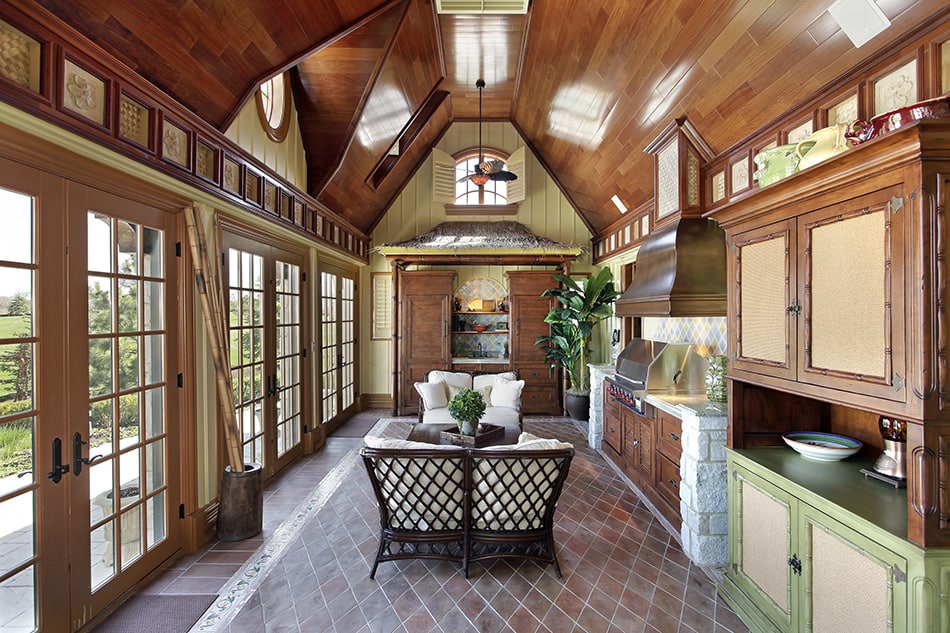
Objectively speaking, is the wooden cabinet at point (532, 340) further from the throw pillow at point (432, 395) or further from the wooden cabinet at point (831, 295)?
the wooden cabinet at point (831, 295)

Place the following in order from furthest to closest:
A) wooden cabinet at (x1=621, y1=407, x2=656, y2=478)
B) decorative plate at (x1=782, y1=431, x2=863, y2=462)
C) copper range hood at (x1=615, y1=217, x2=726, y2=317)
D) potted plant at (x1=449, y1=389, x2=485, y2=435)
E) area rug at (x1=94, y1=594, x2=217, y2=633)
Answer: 1. wooden cabinet at (x1=621, y1=407, x2=656, y2=478)
2. potted plant at (x1=449, y1=389, x2=485, y2=435)
3. copper range hood at (x1=615, y1=217, x2=726, y2=317)
4. area rug at (x1=94, y1=594, x2=217, y2=633)
5. decorative plate at (x1=782, y1=431, x2=863, y2=462)

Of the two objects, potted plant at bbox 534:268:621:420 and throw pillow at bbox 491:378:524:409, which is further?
potted plant at bbox 534:268:621:420

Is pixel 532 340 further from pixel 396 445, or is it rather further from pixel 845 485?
pixel 845 485

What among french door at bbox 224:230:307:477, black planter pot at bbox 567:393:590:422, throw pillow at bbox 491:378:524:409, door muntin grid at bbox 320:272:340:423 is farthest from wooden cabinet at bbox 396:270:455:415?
french door at bbox 224:230:307:477

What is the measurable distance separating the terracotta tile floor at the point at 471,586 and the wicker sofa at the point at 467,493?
142 mm

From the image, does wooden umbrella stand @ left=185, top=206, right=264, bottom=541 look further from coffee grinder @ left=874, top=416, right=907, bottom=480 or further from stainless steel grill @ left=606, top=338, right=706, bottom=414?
coffee grinder @ left=874, top=416, right=907, bottom=480

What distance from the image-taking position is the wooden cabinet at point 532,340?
7.01m

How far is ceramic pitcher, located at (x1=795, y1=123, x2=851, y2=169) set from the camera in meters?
1.96

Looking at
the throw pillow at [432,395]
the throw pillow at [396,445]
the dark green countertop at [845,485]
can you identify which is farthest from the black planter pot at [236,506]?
the dark green countertop at [845,485]

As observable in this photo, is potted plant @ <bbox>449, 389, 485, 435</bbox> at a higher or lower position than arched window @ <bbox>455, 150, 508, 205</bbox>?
lower

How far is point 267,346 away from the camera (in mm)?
4223

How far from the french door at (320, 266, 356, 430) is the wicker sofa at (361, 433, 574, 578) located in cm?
323

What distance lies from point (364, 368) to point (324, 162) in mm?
3826

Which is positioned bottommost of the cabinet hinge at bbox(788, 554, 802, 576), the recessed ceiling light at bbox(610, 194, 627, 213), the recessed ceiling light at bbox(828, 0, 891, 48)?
the cabinet hinge at bbox(788, 554, 802, 576)
